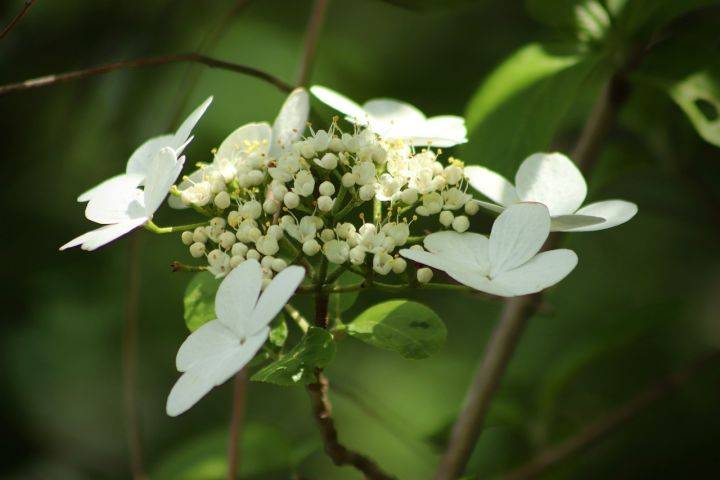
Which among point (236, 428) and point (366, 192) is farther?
point (236, 428)

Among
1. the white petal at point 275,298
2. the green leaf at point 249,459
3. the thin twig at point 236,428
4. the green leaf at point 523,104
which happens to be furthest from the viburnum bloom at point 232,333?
the green leaf at point 249,459

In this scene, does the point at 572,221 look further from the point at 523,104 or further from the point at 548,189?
the point at 523,104

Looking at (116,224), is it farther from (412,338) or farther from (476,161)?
(476,161)

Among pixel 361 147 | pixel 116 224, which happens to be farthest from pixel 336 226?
pixel 116 224

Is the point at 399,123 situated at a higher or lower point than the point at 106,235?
higher

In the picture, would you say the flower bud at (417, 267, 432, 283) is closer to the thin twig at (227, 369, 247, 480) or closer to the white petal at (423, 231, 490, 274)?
the white petal at (423, 231, 490, 274)

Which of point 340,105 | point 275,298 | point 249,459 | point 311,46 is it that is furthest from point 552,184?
point 249,459
